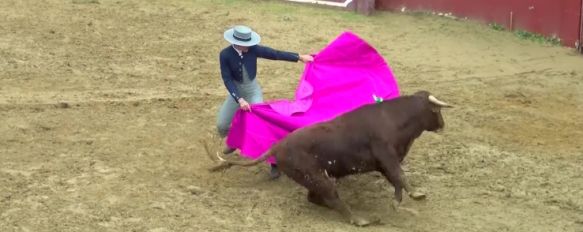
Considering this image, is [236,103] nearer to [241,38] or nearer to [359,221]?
[241,38]

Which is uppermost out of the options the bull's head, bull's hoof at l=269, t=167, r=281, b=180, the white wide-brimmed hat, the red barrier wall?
the white wide-brimmed hat

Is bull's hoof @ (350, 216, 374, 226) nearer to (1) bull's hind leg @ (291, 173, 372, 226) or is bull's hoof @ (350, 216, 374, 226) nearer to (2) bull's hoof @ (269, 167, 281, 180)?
(1) bull's hind leg @ (291, 173, 372, 226)

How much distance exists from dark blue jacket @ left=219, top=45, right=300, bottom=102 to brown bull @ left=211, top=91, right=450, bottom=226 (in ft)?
2.32

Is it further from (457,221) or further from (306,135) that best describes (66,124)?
A: (457,221)

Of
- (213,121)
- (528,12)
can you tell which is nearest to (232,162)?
(213,121)

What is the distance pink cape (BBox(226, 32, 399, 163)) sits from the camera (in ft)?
22.0

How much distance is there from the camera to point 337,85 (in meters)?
6.94

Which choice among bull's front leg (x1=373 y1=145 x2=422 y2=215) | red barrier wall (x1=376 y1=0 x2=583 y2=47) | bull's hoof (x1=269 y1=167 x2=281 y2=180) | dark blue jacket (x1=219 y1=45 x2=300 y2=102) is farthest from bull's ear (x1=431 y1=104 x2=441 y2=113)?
red barrier wall (x1=376 y1=0 x2=583 y2=47)

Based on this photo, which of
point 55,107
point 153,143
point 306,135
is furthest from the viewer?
point 55,107

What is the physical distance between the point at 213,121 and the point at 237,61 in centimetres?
160

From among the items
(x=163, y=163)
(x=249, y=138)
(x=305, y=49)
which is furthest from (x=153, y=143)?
(x=305, y=49)

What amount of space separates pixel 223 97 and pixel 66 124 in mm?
1609

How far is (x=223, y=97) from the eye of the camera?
876cm

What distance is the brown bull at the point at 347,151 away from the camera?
5.88 m
